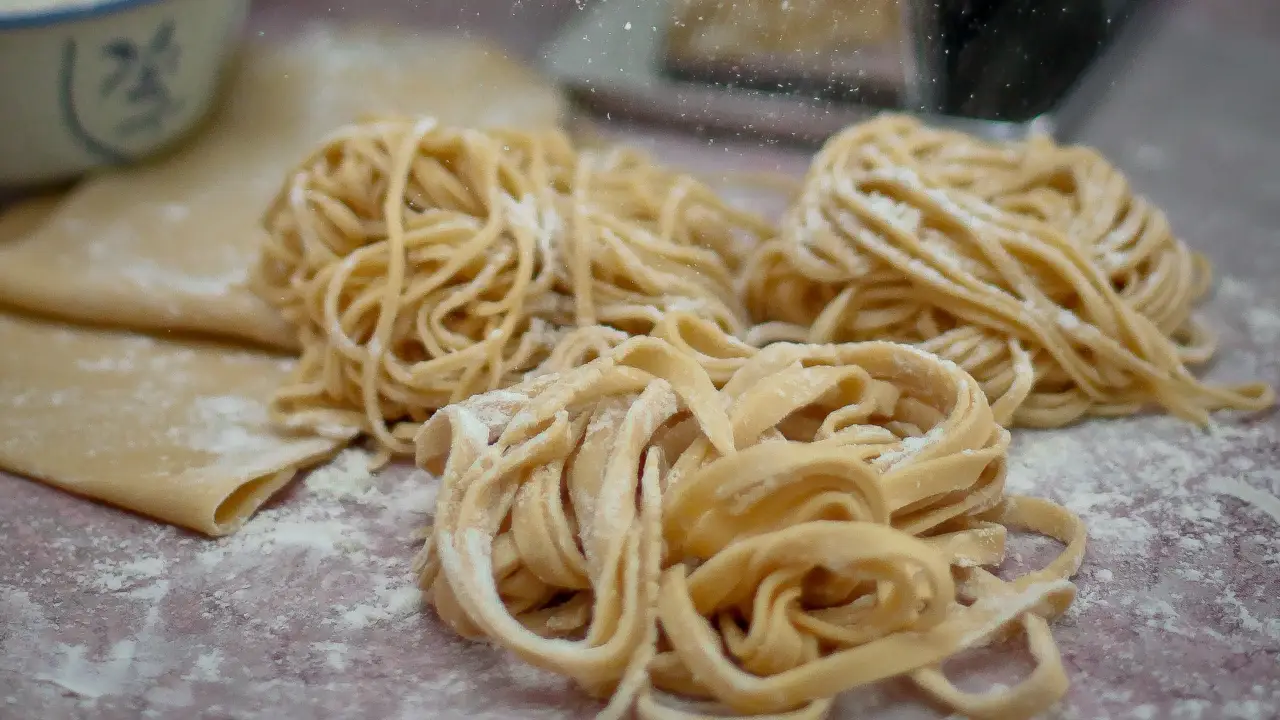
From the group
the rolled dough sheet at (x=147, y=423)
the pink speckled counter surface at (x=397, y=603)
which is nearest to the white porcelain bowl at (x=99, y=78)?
the rolled dough sheet at (x=147, y=423)

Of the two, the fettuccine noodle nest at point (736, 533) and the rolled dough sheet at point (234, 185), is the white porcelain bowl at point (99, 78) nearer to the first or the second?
the rolled dough sheet at point (234, 185)

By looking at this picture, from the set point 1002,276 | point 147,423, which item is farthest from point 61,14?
point 1002,276

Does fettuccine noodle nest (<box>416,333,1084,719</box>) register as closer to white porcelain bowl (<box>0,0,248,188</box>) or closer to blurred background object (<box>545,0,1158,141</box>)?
blurred background object (<box>545,0,1158,141</box>)

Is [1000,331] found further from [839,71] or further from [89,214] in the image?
[89,214]

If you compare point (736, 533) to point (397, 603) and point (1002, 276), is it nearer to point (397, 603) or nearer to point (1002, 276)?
point (397, 603)

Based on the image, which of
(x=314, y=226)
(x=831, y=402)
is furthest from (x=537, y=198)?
(x=831, y=402)
